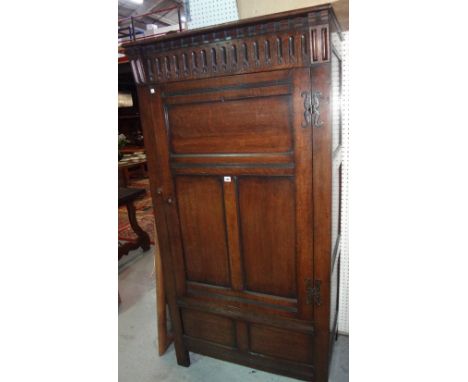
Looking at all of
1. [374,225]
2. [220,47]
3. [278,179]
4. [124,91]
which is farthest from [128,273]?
[124,91]

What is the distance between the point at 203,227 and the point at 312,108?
826 mm

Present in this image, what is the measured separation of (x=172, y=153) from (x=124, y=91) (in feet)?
24.8

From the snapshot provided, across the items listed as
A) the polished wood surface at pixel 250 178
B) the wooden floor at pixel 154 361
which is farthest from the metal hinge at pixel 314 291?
the wooden floor at pixel 154 361

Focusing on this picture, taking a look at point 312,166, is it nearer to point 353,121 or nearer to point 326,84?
point 326,84

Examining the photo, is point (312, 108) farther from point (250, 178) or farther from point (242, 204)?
point (242, 204)

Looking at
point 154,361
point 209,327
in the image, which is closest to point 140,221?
point 154,361

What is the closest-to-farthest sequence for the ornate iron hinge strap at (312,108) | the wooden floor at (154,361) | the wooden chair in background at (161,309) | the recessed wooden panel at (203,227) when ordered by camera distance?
the ornate iron hinge strap at (312,108)
the recessed wooden panel at (203,227)
the wooden floor at (154,361)
the wooden chair in background at (161,309)

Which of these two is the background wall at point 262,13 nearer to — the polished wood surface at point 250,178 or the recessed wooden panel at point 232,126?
the polished wood surface at point 250,178

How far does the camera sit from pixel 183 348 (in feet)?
6.52

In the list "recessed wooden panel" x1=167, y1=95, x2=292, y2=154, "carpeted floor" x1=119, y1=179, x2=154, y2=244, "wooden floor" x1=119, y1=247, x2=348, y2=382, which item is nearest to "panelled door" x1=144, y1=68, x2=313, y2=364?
"recessed wooden panel" x1=167, y1=95, x2=292, y2=154

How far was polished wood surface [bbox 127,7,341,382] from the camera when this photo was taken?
128cm

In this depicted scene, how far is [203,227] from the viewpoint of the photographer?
1665 mm

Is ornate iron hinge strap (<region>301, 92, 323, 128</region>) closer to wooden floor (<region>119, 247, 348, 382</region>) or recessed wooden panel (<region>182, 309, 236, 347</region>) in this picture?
recessed wooden panel (<region>182, 309, 236, 347</region>)

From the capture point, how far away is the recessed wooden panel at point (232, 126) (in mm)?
1351
